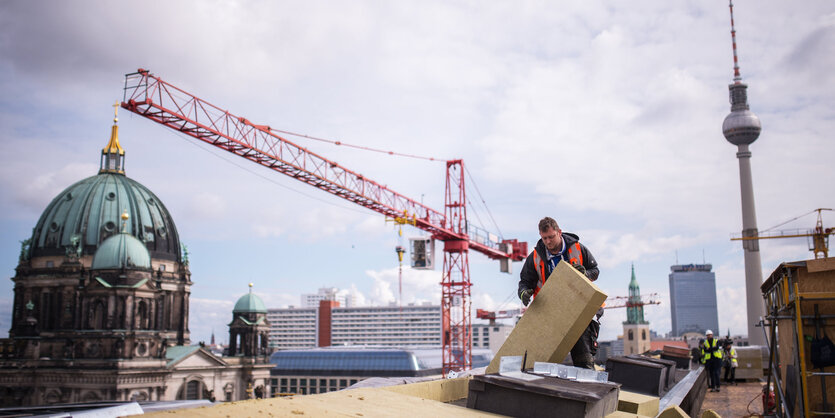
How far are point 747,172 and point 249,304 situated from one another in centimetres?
8259

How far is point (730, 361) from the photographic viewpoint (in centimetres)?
1772

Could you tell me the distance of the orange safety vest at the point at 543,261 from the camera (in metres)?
6.16

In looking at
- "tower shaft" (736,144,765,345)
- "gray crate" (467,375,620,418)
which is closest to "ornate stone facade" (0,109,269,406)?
"gray crate" (467,375,620,418)

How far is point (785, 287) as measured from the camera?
8.11 metres

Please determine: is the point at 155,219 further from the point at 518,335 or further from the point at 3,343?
the point at 518,335

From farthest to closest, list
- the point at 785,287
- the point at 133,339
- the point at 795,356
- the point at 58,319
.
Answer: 1. the point at 58,319
2. the point at 133,339
3. the point at 785,287
4. the point at 795,356

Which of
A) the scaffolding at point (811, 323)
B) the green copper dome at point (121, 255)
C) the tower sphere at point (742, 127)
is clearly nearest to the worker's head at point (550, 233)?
the scaffolding at point (811, 323)

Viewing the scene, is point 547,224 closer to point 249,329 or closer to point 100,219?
point 100,219

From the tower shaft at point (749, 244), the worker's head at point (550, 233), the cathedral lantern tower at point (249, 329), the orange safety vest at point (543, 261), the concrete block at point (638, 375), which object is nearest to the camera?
the worker's head at point (550, 233)

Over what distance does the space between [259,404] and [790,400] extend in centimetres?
787

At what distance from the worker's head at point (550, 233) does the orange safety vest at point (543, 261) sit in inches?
5.5

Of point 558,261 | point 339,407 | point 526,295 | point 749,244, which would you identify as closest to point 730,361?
point 558,261

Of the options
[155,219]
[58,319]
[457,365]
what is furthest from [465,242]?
[58,319]

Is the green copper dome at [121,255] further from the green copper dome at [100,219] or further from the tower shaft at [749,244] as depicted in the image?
the tower shaft at [749,244]
